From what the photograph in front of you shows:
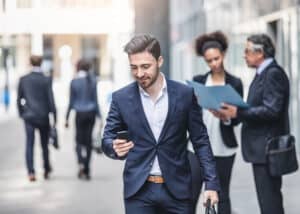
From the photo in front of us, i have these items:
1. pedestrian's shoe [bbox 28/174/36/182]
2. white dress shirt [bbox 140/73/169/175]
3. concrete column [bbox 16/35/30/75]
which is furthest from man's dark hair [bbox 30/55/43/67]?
concrete column [bbox 16/35/30/75]

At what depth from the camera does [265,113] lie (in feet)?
20.5

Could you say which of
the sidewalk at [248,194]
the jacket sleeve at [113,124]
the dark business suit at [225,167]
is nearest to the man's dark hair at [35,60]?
the sidewalk at [248,194]

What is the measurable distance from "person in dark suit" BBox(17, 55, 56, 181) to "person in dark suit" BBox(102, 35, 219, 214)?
25.2ft

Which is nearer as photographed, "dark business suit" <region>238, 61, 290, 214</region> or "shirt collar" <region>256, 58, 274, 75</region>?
"dark business suit" <region>238, 61, 290, 214</region>

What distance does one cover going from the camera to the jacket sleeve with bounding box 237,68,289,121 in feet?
20.5

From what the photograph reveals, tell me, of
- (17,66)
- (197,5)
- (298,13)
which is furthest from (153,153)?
(17,66)

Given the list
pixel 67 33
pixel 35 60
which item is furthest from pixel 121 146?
pixel 67 33

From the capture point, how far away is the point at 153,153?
4.59 meters

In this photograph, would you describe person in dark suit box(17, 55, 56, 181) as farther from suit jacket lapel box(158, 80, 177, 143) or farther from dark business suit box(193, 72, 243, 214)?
suit jacket lapel box(158, 80, 177, 143)

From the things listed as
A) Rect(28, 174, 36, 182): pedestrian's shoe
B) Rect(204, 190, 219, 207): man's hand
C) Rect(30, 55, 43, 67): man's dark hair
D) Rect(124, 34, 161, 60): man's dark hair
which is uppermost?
Rect(124, 34, 161, 60): man's dark hair

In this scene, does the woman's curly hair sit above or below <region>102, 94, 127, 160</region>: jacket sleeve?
above

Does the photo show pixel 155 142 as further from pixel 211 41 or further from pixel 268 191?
pixel 211 41

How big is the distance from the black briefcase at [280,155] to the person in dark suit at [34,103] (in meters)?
6.45

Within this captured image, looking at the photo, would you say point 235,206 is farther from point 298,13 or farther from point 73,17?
point 73,17
